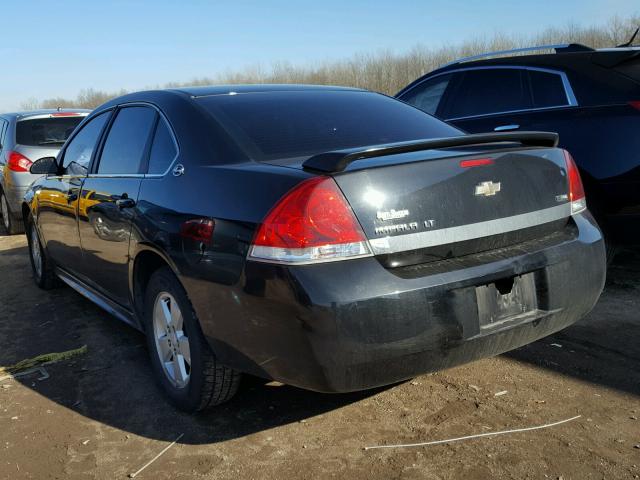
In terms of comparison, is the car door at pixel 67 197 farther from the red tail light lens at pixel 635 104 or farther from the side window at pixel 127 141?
the red tail light lens at pixel 635 104

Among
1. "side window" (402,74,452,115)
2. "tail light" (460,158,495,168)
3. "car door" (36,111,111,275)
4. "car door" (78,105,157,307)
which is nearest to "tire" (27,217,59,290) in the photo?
"car door" (36,111,111,275)

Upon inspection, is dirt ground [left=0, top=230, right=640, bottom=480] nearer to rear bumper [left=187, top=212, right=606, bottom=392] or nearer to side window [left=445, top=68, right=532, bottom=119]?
rear bumper [left=187, top=212, right=606, bottom=392]

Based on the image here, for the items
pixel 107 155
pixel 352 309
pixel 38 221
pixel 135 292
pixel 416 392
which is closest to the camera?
pixel 352 309

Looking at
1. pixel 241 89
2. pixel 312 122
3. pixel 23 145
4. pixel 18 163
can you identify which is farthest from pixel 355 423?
pixel 23 145

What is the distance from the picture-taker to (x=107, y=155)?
4004mm

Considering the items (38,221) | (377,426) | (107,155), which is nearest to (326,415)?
(377,426)

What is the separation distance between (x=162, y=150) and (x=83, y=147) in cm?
158

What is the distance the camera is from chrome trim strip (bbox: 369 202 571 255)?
238cm

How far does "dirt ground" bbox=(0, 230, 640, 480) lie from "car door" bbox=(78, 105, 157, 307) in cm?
58

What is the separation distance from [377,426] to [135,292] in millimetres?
1495

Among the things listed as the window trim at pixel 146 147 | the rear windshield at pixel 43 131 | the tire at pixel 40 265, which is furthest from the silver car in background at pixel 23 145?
the window trim at pixel 146 147

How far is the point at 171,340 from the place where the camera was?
315 centimetres

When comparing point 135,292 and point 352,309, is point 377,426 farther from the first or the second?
point 135,292

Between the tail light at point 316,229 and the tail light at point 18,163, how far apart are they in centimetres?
694
